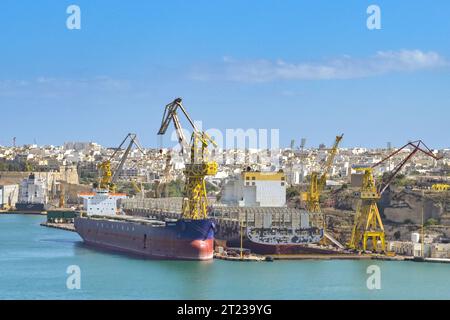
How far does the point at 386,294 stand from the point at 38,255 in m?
9.28

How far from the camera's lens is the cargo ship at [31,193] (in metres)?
45.2

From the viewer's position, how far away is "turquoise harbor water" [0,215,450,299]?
15680 mm

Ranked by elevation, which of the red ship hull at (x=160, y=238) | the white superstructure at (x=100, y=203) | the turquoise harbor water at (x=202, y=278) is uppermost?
the white superstructure at (x=100, y=203)

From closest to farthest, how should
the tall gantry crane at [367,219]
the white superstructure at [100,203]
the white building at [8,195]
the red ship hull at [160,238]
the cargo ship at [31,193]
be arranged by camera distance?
1. the red ship hull at [160,238]
2. the tall gantry crane at [367,219]
3. the white superstructure at [100,203]
4. the cargo ship at [31,193]
5. the white building at [8,195]

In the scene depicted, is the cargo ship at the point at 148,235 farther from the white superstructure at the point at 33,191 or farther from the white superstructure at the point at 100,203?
the white superstructure at the point at 33,191

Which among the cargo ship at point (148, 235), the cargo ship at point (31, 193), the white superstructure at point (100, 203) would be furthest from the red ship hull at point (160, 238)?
the cargo ship at point (31, 193)

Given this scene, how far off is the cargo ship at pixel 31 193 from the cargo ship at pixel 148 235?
1642 centimetres

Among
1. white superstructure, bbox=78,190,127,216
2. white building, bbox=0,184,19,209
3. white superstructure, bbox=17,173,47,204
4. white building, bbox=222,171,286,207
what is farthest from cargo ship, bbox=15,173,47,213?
white building, bbox=222,171,286,207

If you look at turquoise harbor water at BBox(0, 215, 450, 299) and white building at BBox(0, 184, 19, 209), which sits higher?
white building at BBox(0, 184, 19, 209)

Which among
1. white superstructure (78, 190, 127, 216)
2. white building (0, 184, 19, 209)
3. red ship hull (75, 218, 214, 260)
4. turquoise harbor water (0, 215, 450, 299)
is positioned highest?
white building (0, 184, 19, 209)

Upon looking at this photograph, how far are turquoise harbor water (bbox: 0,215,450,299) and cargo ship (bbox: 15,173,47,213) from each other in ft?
71.7

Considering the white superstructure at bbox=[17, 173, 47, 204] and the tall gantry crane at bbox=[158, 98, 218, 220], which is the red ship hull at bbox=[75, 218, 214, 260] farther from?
the white superstructure at bbox=[17, 173, 47, 204]

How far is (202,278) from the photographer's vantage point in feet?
58.1

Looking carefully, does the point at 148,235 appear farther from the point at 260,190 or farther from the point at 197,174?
the point at 260,190
